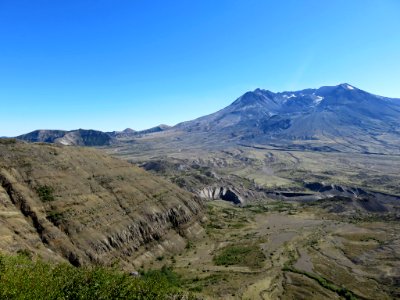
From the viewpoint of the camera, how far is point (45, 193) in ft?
240

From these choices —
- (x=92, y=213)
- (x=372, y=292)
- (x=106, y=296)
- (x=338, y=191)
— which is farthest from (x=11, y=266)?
(x=338, y=191)

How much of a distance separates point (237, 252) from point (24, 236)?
45.2 meters

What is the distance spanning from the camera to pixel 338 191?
194375 mm

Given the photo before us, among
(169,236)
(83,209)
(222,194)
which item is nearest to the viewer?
(83,209)

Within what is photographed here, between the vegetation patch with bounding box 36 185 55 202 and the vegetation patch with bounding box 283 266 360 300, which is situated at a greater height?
the vegetation patch with bounding box 36 185 55 202

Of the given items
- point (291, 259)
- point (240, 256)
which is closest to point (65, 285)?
point (240, 256)

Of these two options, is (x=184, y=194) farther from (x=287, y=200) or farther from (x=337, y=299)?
(x=287, y=200)

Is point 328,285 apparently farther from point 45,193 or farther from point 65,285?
point 45,193

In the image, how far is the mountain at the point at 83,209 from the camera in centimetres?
6353

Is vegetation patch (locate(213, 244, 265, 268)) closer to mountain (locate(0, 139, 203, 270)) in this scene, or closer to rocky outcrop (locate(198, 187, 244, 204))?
mountain (locate(0, 139, 203, 270))

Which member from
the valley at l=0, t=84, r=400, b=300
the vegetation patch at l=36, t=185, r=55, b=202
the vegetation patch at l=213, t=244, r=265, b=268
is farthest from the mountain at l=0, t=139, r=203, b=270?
the vegetation patch at l=213, t=244, r=265, b=268

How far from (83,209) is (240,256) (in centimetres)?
3460

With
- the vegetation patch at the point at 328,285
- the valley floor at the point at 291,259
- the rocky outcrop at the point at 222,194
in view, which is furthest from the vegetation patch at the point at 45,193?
the rocky outcrop at the point at 222,194

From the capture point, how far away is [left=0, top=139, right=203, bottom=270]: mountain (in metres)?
63.5
